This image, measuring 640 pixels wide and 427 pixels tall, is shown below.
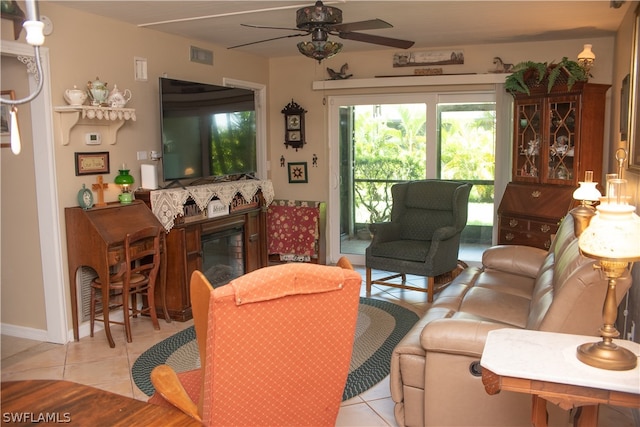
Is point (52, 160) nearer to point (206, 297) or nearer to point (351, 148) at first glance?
point (206, 297)

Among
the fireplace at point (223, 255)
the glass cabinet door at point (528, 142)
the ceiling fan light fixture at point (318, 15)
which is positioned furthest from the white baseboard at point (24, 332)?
the glass cabinet door at point (528, 142)

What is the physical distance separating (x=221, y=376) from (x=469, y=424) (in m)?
1.32

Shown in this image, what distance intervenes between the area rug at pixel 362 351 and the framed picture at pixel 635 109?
1950mm

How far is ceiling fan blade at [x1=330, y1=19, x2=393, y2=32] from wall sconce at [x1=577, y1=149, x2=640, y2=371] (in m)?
1.90

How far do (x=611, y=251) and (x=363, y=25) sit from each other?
2148mm

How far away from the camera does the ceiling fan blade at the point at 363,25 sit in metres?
3.28

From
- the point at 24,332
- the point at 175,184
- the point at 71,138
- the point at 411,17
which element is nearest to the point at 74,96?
the point at 71,138

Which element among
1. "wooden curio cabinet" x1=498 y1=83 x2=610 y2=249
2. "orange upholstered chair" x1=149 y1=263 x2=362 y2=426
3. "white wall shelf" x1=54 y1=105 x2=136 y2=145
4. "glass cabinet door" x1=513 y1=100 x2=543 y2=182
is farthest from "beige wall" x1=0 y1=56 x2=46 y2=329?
"glass cabinet door" x1=513 y1=100 x2=543 y2=182

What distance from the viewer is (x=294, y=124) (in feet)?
21.7

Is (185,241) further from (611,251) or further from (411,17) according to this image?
(611,251)

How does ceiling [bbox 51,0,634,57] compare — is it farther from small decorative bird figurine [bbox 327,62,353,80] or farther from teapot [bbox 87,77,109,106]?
small decorative bird figurine [bbox 327,62,353,80]

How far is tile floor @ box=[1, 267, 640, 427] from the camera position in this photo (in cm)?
296

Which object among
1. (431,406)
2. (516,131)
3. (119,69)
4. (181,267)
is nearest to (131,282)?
(181,267)

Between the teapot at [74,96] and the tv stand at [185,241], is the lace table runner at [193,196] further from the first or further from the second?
the teapot at [74,96]
